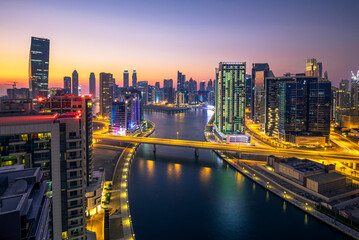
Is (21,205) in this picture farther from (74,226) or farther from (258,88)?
(258,88)

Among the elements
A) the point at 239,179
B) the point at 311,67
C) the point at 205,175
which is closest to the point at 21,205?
the point at 239,179

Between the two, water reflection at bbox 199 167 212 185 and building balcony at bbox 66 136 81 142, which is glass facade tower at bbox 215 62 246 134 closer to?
water reflection at bbox 199 167 212 185

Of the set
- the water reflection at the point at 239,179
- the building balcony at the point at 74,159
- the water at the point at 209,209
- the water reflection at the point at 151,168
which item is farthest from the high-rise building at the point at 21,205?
the water reflection at the point at 151,168

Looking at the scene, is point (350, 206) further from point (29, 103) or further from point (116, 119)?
point (116, 119)

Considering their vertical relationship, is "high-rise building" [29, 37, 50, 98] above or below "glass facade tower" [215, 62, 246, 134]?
above

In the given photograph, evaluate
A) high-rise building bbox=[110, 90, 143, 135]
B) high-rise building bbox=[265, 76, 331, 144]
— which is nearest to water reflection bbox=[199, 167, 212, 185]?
high-rise building bbox=[265, 76, 331, 144]

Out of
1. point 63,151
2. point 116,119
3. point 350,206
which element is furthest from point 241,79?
point 63,151

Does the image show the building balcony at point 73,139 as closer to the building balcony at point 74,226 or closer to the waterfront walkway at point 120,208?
the building balcony at point 74,226
